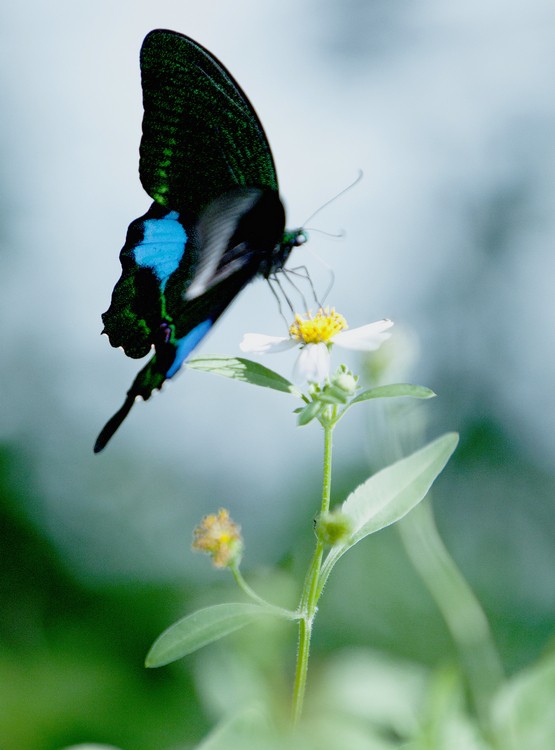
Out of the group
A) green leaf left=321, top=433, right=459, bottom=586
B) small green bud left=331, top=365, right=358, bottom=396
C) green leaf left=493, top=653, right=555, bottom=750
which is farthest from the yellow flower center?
green leaf left=493, top=653, right=555, bottom=750

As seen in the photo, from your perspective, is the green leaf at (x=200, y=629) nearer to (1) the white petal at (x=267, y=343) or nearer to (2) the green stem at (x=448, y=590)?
(2) the green stem at (x=448, y=590)

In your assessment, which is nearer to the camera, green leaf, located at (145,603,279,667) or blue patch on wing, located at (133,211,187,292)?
green leaf, located at (145,603,279,667)

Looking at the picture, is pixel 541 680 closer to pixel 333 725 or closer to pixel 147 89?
pixel 333 725

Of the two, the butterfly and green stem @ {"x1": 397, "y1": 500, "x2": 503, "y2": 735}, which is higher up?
the butterfly

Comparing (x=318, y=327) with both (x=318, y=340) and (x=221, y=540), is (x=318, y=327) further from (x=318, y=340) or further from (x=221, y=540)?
(x=221, y=540)

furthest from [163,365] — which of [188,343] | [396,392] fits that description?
[396,392]

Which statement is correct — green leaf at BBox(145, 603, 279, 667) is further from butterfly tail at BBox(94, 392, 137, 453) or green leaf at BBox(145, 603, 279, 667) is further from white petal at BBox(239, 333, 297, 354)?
white petal at BBox(239, 333, 297, 354)

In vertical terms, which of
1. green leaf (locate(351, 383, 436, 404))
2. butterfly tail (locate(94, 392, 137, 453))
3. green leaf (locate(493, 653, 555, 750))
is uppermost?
butterfly tail (locate(94, 392, 137, 453))

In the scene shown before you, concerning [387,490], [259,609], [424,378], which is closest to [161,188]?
[387,490]
